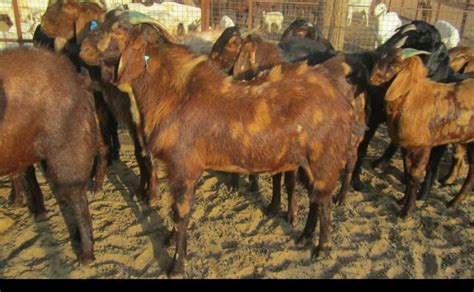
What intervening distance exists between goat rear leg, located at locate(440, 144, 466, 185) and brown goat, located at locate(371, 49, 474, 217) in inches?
34.0

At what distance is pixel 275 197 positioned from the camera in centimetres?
504

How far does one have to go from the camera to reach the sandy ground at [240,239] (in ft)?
13.6

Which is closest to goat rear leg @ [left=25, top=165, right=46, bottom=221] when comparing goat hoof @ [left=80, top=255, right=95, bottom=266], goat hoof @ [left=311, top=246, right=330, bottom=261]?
goat hoof @ [left=80, top=255, right=95, bottom=266]

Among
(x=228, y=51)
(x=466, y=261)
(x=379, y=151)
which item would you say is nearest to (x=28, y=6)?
(x=228, y=51)

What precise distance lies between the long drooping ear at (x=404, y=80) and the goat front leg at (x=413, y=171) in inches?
29.6

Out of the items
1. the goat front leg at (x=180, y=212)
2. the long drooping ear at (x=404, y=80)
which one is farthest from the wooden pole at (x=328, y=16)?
the goat front leg at (x=180, y=212)

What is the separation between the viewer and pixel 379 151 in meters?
7.06

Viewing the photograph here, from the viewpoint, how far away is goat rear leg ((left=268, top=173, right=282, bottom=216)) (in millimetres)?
5012

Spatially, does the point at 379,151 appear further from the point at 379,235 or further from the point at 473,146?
the point at 379,235

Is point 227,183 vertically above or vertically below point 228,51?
below

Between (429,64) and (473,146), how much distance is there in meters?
1.22

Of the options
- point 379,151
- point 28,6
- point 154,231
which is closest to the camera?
point 154,231

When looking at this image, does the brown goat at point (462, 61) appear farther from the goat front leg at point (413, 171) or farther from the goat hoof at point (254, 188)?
the goat hoof at point (254, 188)
